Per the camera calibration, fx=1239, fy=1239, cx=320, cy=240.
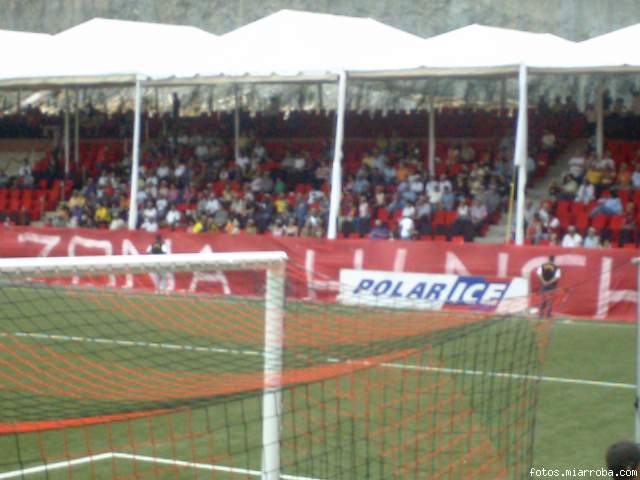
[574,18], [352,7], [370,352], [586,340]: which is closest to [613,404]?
[370,352]

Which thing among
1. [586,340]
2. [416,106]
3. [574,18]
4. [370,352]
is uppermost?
[574,18]

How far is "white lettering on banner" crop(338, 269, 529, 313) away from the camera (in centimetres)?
2223

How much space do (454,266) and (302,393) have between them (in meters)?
9.68

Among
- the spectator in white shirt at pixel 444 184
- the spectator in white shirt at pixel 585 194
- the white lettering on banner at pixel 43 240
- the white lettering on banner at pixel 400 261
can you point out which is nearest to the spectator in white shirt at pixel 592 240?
the spectator in white shirt at pixel 585 194

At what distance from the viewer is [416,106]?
3384 centimetres

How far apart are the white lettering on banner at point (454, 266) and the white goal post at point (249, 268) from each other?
1451 cm

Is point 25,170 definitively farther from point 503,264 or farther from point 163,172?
point 503,264

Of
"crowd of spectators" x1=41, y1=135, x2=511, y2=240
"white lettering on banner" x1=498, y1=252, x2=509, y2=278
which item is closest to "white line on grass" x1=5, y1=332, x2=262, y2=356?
"white lettering on banner" x1=498, y1=252, x2=509, y2=278

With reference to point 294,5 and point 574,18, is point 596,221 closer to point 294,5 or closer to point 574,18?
point 574,18

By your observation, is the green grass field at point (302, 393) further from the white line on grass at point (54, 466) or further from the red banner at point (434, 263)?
the red banner at point (434, 263)

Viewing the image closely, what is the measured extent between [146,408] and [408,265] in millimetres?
15585

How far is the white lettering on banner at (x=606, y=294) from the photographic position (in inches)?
840

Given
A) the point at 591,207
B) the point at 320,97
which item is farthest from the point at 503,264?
the point at 320,97

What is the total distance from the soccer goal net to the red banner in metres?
4.03
